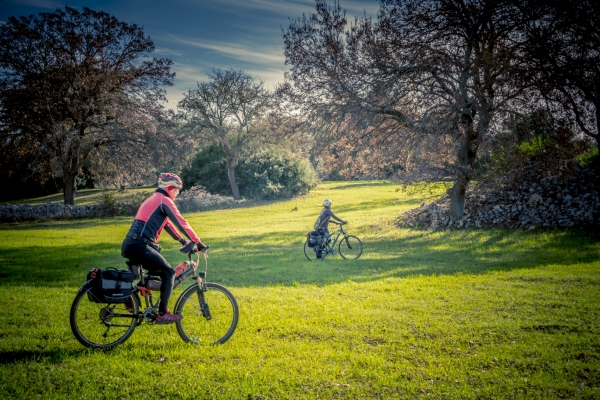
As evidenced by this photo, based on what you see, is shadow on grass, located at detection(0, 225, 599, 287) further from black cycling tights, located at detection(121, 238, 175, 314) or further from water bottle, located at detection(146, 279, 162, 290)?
black cycling tights, located at detection(121, 238, 175, 314)

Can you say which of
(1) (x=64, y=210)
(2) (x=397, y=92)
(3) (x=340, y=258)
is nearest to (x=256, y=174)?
(1) (x=64, y=210)

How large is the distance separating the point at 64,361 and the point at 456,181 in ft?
54.9

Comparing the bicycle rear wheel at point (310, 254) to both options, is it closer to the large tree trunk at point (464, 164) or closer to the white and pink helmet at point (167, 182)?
the white and pink helmet at point (167, 182)

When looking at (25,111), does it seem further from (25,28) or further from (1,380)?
(1,380)

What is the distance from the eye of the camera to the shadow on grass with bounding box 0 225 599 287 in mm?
10414

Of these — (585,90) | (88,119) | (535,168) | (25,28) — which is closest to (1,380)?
(585,90)

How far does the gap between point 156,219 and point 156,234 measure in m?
0.22

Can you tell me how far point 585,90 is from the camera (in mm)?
15289

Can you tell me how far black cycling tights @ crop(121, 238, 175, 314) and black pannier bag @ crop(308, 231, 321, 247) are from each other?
7479mm

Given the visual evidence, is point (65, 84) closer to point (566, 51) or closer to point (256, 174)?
point (256, 174)

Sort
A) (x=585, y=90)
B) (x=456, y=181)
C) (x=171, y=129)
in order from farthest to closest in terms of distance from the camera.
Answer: (x=171, y=129) < (x=456, y=181) < (x=585, y=90)

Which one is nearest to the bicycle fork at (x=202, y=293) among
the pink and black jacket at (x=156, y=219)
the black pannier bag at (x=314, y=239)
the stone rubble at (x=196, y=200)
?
the pink and black jacket at (x=156, y=219)

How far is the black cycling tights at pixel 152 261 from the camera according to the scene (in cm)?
523

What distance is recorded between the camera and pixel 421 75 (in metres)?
16.7
